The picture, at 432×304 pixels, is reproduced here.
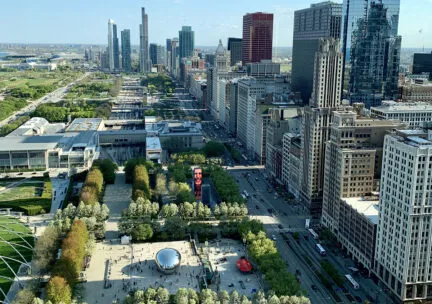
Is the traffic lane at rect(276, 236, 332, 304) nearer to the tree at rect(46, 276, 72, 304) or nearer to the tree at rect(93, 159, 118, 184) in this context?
the tree at rect(46, 276, 72, 304)

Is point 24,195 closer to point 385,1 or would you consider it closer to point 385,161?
point 385,161

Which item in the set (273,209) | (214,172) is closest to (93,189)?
(214,172)

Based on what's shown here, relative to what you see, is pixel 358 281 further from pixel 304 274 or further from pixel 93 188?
pixel 93 188

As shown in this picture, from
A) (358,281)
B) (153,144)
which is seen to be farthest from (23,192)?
(358,281)

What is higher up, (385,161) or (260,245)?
(385,161)

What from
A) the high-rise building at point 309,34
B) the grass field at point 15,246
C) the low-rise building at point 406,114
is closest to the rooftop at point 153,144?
the grass field at point 15,246

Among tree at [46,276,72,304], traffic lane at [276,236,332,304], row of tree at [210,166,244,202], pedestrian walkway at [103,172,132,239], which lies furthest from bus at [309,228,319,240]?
tree at [46,276,72,304]
